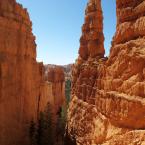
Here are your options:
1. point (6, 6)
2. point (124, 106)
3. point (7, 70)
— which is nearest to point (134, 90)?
point (124, 106)

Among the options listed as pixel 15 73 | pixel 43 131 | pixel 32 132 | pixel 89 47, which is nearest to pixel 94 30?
pixel 89 47

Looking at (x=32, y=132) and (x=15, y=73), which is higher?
(x=15, y=73)

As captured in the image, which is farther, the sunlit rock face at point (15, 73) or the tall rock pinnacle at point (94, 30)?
the tall rock pinnacle at point (94, 30)

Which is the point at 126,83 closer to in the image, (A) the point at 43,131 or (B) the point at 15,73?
(B) the point at 15,73

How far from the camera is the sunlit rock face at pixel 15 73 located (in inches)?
1028

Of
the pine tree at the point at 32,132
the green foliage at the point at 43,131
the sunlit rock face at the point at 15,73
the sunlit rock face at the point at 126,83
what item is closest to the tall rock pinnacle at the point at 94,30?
the sunlit rock face at the point at 15,73

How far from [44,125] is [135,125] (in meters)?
24.0

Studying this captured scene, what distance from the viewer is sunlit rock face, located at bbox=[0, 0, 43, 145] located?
26.1 metres

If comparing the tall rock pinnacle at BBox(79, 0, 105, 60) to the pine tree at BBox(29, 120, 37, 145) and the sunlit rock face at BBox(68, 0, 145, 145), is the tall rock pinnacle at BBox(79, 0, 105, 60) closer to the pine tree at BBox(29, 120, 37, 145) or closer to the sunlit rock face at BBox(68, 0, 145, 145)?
the pine tree at BBox(29, 120, 37, 145)

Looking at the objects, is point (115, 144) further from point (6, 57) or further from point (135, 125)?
point (6, 57)

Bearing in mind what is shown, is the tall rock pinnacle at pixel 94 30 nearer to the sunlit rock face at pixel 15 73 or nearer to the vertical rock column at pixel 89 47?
the vertical rock column at pixel 89 47

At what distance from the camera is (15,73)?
2805cm

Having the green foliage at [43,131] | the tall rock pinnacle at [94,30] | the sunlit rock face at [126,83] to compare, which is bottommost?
the green foliage at [43,131]

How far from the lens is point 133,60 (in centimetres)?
1223
